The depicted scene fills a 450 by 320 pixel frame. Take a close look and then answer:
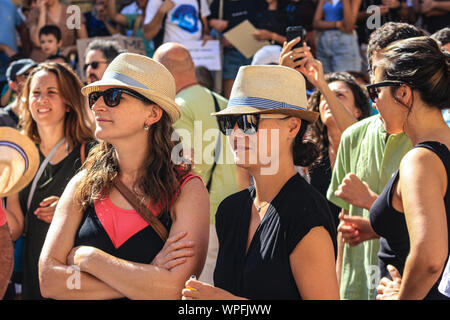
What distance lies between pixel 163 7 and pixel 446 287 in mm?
5513

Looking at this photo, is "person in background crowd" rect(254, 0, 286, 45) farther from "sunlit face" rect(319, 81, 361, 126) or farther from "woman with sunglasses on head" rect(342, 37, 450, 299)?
"woman with sunglasses on head" rect(342, 37, 450, 299)

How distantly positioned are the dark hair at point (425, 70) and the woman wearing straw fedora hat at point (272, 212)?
416mm

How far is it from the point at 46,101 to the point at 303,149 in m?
2.11

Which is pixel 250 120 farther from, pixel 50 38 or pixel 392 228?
pixel 50 38

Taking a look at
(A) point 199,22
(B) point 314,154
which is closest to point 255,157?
(B) point 314,154

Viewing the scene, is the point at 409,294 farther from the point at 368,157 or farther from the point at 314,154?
the point at 368,157

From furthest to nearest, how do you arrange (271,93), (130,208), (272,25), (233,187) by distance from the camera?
(272,25) < (233,187) < (130,208) < (271,93)

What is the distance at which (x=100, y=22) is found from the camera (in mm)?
7688

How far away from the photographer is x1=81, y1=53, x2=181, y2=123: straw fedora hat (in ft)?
8.88

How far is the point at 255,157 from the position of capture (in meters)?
2.40

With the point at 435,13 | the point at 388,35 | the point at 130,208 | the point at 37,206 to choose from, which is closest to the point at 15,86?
the point at 37,206

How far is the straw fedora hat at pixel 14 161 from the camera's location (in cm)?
314

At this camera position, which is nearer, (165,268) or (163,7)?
(165,268)

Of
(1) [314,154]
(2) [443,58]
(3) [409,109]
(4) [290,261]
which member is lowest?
(4) [290,261]
